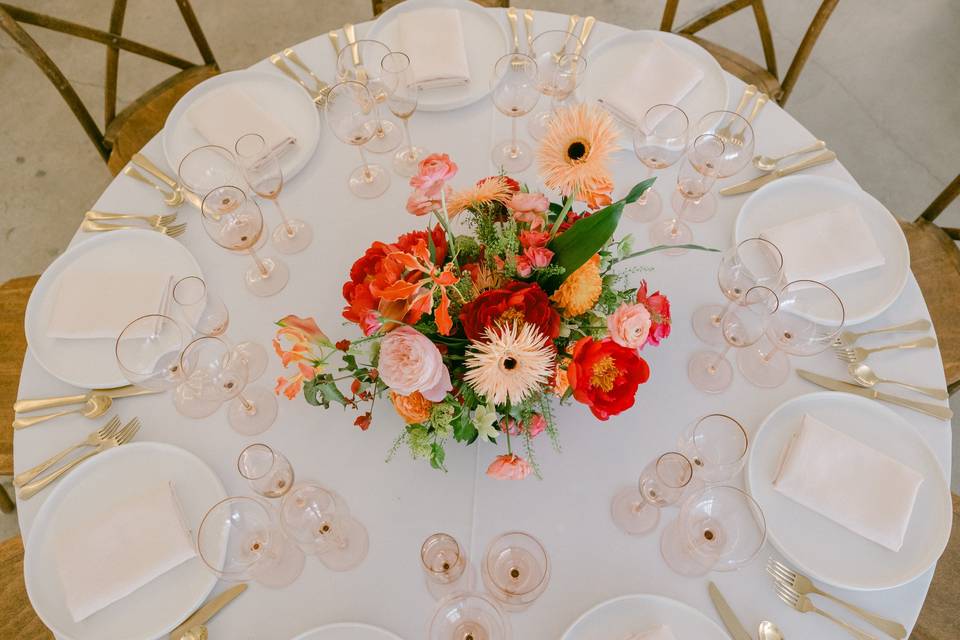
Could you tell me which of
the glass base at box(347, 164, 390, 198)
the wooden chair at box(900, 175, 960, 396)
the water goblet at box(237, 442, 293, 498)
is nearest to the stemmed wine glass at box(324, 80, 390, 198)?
the glass base at box(347, 164, 390, 198)

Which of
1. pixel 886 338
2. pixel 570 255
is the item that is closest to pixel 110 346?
pixel 570 255

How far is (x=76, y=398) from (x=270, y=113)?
2.69 ft

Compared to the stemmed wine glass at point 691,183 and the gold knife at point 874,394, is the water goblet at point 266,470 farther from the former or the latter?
the gold knife at point 874,394

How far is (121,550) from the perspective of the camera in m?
1.20

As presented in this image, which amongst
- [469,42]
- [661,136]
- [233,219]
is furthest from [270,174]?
[661,136]

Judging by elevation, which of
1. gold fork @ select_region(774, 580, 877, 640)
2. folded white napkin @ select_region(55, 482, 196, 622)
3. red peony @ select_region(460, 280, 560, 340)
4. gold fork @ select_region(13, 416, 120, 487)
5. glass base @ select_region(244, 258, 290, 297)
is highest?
red peony @ select_region(460, 280, 560, 340)

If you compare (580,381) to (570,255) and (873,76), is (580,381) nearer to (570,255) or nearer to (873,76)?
(570,255)

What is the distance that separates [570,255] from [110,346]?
3.34 feet

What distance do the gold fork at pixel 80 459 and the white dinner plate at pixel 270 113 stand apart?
0.65 meters

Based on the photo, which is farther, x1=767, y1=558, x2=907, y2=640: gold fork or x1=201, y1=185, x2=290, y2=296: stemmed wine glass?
x1=201, y1=185, x2=290, y2=296: stemmed wine glass

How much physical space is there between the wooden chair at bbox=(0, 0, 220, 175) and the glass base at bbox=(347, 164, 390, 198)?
95 centimetres

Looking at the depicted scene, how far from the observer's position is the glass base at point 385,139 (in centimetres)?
160

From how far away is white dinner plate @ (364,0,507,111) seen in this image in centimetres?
167

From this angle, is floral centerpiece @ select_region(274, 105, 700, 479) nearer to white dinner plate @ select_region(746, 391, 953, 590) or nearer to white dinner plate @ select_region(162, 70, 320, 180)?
white dinner plate @ select_region(746, 391, 953, 590)
